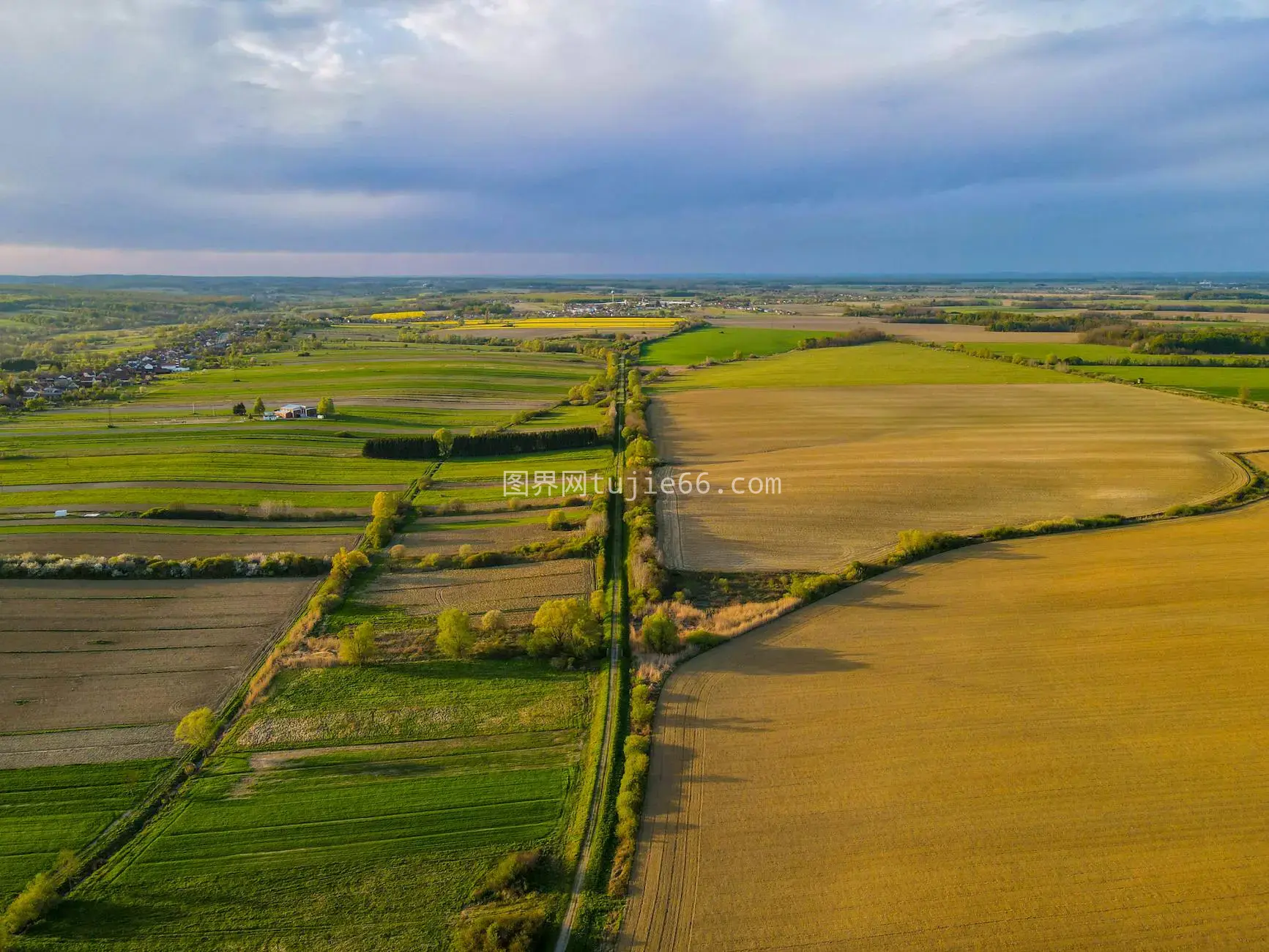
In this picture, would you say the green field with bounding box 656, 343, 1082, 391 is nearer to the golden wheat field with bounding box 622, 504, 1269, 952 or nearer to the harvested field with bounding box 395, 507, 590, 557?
the harvested field with bounding box 395, 507, 590, 557

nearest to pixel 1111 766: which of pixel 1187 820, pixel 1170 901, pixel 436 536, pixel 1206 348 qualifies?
pixel 1187 820

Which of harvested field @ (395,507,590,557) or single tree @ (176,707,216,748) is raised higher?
harvested field @ (395,507,590,557)

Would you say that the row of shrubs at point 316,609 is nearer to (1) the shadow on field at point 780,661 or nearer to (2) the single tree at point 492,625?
(2) the single tree at point 492,625

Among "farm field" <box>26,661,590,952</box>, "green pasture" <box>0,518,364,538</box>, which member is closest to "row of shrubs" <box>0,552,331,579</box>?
"green pasture" <box>0,518,364,538</box>

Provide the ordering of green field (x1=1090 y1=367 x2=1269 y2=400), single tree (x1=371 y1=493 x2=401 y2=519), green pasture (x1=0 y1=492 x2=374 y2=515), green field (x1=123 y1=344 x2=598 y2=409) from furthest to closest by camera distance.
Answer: green field (x1=123 y1=344 x2=598 y2=409), green field (x1=1090 y1=367 x2=1269 y2=400), green pasture (x1=0 y1=492 x2=374 y2=515), single tree (x1=371 y1=493 x2=401 y2=519)

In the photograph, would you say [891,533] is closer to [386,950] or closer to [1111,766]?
[1111,766]

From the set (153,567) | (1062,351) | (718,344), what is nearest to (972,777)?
(153,567)

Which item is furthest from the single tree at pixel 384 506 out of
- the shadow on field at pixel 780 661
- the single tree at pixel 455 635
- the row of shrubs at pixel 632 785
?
the shadow on field at pixel 780 661
